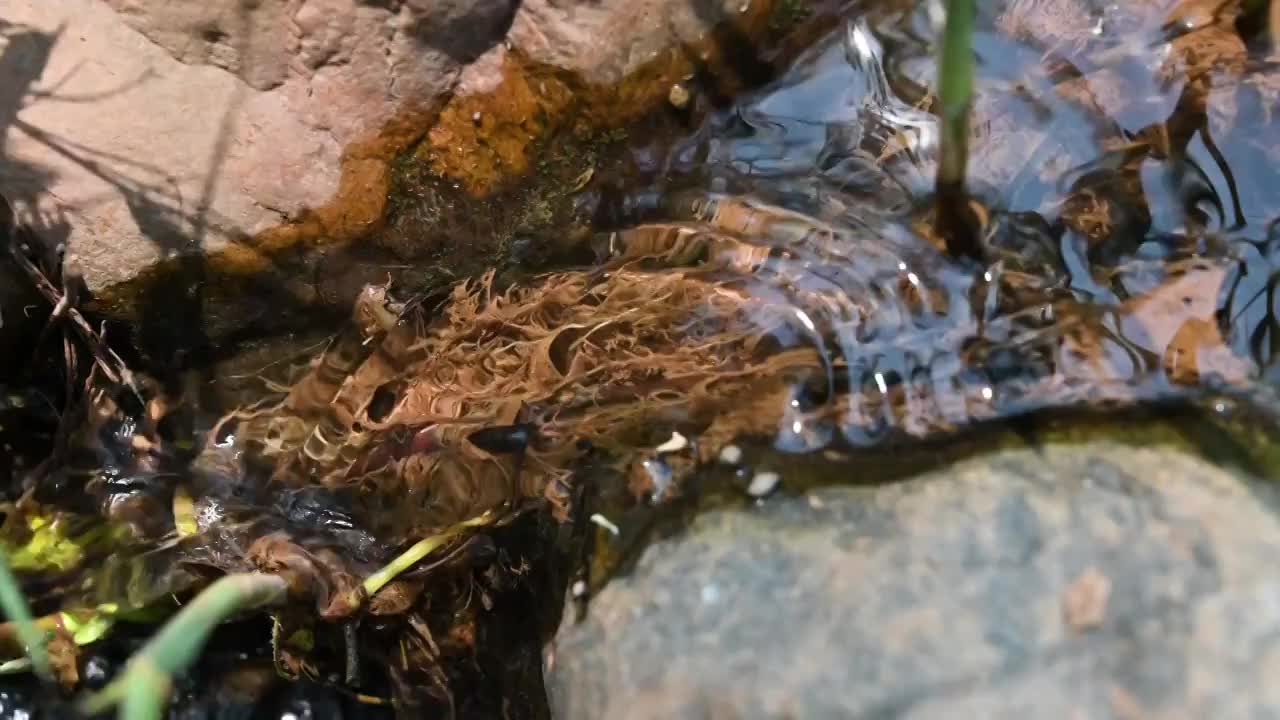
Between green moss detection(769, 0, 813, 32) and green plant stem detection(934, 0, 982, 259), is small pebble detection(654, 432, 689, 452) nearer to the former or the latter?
green plant stem detection(934, 0, 982, 259)

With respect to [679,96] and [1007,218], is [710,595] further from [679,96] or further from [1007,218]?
[679,96]

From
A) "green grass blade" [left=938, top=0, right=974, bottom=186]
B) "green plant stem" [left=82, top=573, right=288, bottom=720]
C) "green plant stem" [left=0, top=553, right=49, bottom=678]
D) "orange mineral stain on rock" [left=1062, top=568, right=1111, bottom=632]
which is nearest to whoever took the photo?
"green plant stem" [left=82, top=573, right=288, bottom=720]

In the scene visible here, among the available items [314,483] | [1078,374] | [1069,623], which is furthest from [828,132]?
[314,483]

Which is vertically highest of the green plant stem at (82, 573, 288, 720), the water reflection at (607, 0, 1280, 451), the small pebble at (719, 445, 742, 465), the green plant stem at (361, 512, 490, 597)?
the green plant stem at (82, 573, 288, 720)

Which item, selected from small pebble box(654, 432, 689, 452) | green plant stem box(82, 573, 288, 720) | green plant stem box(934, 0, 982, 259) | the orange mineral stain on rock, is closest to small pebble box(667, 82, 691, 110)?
green plant stem box(934, 0, 982, 259)

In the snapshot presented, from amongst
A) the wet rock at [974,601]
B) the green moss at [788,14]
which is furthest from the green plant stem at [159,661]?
the green moss at [788,14]

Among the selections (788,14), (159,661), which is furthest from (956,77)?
(159,661)

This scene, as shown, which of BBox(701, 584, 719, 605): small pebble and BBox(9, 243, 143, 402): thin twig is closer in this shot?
BBox(701, 584, 719, 605): small pebble
